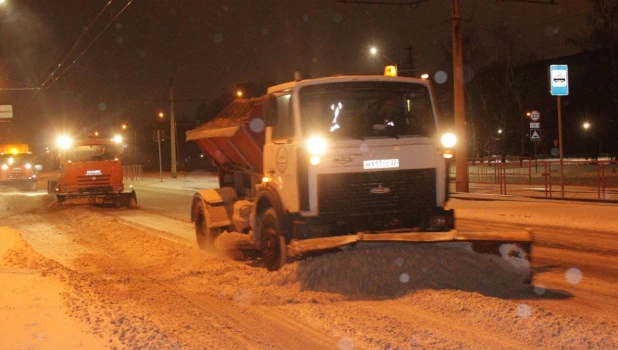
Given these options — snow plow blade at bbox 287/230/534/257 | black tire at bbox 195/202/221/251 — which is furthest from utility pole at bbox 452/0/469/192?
snow plow blade at bbox 287/230/534/257

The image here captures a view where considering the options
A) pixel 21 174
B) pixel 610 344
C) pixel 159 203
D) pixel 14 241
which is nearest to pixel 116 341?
pixel 610 344

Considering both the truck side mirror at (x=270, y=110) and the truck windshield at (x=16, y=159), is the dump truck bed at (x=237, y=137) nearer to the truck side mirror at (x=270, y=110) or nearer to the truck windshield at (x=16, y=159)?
the truck side mirror at (x=270, y=110)

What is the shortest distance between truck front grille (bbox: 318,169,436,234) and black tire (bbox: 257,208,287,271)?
2.81 feet

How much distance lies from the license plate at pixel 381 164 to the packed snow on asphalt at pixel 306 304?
41.7 inches

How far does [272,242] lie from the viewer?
10.4m

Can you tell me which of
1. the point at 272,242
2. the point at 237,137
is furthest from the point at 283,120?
the point at 237,137

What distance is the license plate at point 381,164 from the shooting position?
959 centimetres

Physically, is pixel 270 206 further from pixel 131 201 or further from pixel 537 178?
pixel 537 178

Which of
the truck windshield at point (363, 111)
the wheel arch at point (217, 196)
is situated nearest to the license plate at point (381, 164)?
the truck windshield at point (363, 111)

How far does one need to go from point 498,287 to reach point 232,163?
5.98m

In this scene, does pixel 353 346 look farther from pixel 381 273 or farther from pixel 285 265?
pixel 285 265

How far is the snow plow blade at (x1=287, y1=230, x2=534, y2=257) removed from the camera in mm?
9000

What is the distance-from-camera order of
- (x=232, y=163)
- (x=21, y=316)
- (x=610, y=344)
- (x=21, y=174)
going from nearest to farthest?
(x=610, y=344), (x=21, y=316), (x=232, y=163), (x=21, y=174)

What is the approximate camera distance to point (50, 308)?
8.41 m
